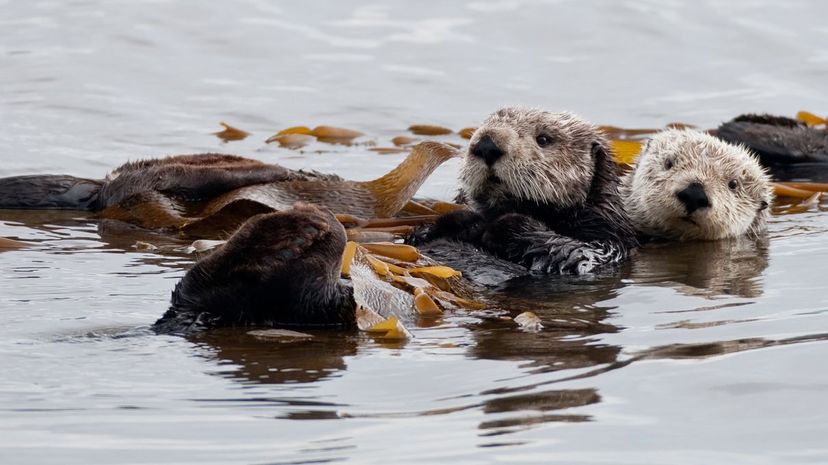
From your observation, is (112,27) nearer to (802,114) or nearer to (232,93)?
(232,93)

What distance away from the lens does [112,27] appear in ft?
44.7

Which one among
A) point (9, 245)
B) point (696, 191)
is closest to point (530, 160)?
point (696, 191)

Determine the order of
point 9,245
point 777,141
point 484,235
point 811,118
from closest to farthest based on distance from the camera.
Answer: point 484,235 < point 9,245 < point 777,141 < point 811,118

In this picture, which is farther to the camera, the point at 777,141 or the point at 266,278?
the point at 777,141

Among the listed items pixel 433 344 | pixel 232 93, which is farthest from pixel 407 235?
pixel 232 93

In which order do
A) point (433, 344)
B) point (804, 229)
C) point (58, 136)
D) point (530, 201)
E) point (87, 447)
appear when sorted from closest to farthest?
point (87, 447), point (433, 344), point (530, 201), point (804, 229), point (58, 136)

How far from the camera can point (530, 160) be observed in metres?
6.08

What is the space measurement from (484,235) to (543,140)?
718mm

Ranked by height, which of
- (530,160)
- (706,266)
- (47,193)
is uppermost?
(530,160)

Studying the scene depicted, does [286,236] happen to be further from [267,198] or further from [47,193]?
[47,193]

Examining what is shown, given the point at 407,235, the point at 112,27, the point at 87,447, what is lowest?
the point at 87,447

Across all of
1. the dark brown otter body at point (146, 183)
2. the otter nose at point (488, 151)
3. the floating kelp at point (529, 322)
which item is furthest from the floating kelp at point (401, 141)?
the floating kelp at point (529, 322)

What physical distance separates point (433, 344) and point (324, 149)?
5.35m

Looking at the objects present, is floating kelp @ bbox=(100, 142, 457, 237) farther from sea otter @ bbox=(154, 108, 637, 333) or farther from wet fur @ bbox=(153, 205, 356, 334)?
wet fur @ bbox=(153, 205, 356, 334)
